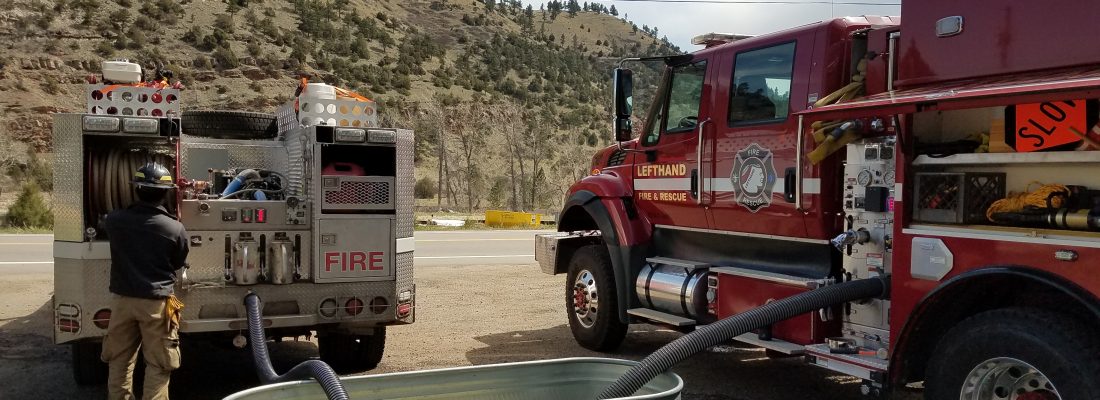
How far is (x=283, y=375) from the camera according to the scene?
12.6ft

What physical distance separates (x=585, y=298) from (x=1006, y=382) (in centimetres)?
438

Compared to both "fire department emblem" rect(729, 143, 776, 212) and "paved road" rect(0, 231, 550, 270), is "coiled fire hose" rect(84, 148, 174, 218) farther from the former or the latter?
"paved road" rect(0, 231, 550, 270)

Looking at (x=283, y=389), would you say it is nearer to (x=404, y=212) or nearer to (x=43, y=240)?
(x=404, y=212)

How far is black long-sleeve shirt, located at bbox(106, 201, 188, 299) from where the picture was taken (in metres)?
5.26

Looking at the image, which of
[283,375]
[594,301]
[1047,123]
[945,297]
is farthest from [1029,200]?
[594,301]

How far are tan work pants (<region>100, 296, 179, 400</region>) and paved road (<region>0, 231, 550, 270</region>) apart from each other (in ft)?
33.2

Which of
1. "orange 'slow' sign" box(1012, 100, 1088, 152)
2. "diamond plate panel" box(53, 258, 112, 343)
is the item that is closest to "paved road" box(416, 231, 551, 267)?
"diamond plate panel" box(53, 258, 112, 343)

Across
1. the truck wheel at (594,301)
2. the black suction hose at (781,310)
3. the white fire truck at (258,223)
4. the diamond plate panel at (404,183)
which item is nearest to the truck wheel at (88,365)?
the white fire truck at (258,223)

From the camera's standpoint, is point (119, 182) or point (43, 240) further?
point (43, 240)

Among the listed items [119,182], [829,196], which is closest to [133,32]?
[119,182]

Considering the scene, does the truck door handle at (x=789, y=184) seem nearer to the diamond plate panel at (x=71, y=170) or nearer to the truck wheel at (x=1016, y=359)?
the truck wheel at (x=1016, y=359)

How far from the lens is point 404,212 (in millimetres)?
6789

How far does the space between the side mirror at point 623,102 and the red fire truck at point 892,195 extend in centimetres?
2

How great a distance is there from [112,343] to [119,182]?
141cm
